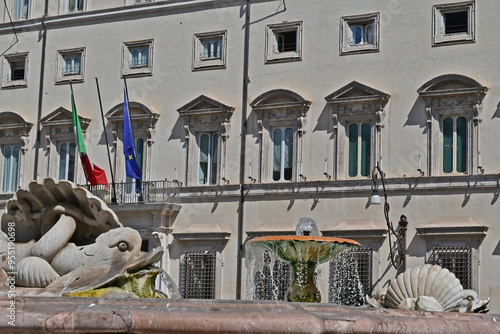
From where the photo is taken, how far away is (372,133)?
25125mm

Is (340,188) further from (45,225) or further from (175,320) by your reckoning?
(175,320)

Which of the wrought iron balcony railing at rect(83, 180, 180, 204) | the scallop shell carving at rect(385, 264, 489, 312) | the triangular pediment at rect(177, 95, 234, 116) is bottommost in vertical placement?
the scallop shell carving at rect(385, 264, 489, 312)

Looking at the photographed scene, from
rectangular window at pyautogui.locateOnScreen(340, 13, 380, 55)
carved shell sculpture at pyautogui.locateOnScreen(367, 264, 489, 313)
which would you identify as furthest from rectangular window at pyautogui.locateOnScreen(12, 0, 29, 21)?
carved shell sculpture at pyautogui.locateOnScreen(367, 264, 489, 313)

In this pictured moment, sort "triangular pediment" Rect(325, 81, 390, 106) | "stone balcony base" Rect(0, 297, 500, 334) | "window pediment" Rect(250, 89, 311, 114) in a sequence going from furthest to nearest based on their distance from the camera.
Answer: "window pediment" Rect(250, 89, 311, 114) < "triangular pediment" Rect(325, 81, 390, 106) < "stone balcony base" Rect(0, 297, 500, 334)

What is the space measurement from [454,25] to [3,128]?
13.8 m

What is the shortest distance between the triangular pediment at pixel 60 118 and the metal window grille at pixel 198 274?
5.17 m

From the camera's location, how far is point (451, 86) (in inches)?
953

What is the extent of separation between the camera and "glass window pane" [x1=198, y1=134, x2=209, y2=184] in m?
27.5

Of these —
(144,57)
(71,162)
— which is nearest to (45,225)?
(144,57)

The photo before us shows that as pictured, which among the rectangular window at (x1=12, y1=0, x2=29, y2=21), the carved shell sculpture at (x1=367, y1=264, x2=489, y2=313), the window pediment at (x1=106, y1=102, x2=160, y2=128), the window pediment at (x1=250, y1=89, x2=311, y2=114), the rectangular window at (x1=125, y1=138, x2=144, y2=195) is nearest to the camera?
the carved shell sculpture at (x1=367, y1=264, x2=489, y2=313)

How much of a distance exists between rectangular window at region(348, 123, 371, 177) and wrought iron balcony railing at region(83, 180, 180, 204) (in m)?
4.89

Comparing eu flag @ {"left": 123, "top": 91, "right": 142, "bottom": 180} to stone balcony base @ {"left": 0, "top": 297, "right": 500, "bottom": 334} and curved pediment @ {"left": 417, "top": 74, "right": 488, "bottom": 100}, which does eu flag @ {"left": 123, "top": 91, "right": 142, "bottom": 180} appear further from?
stone balcony base @ {"left": 0, "top": 297, "right": 500, "bottom": 334}

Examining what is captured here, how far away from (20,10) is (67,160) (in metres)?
5.27

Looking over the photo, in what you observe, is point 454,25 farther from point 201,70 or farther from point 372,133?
point 201,70
